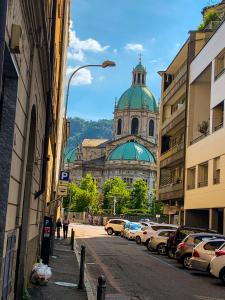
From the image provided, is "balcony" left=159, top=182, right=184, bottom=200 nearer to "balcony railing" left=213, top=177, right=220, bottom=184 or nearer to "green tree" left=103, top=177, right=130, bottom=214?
"balcony railing" left=213, top=177, right=220, bottom=184

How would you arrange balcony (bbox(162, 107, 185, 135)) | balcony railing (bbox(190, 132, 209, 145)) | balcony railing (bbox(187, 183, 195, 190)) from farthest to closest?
balcony (bbox(162, 107, 185, 135)), balcony railing (bbox(187, 183, 195, 190)), balcony railing (bbox(190, 132, 209, 145))

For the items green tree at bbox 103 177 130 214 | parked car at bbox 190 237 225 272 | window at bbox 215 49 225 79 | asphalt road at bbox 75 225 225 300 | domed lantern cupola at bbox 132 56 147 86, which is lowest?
asphalt road at bbox 75 225 225 300

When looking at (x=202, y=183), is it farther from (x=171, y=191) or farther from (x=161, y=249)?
(x=171, y=191)

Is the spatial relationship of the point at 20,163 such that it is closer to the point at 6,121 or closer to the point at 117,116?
the point at 6,121

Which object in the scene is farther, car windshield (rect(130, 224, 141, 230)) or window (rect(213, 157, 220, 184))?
car windshield (rect(130, 224, 141, 230))

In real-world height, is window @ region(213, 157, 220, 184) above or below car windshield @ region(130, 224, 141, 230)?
above

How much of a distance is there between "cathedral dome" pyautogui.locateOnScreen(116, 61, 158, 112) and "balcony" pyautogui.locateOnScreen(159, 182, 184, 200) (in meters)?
114

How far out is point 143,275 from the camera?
19906 millimetres

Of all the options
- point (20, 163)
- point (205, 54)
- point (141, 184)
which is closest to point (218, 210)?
point (205, 54)

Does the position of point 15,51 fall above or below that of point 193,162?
below

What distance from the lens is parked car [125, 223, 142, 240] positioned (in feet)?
165

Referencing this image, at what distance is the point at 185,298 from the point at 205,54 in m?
29.2

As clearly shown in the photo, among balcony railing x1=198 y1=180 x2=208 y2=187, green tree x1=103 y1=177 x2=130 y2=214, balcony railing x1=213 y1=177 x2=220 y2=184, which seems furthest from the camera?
green tree x1=103 y1=177 x2=130 y2=214

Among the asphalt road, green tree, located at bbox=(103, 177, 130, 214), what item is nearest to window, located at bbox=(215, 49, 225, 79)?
the asphalt road
